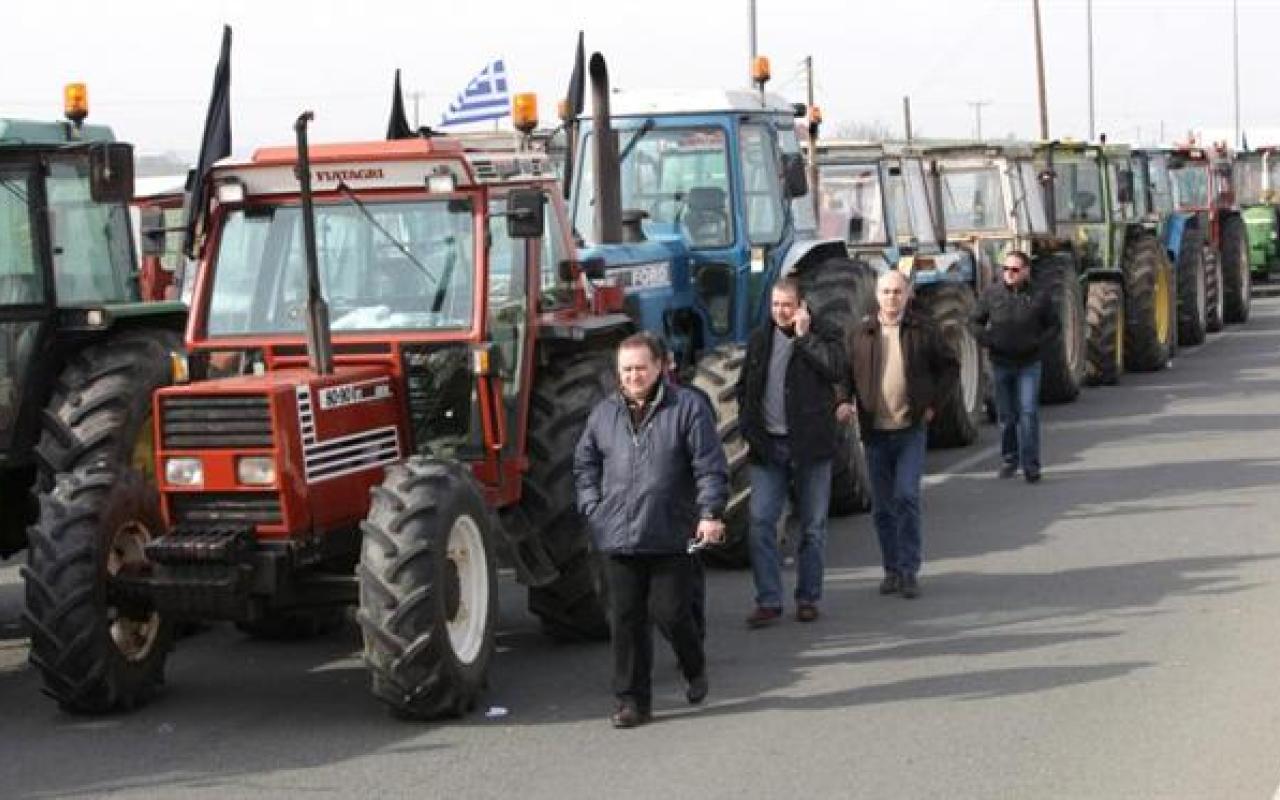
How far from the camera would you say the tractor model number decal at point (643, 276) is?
12.5 metres

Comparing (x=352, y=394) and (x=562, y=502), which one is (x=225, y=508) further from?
(x=562, y=502)

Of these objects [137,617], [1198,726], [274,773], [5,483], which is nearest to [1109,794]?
[1198,726]

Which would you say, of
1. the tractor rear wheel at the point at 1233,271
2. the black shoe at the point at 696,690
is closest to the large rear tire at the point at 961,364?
the black shoe at the point at 696,690

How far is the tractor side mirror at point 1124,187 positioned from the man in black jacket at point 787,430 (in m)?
14.7

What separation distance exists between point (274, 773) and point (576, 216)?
6968 mm

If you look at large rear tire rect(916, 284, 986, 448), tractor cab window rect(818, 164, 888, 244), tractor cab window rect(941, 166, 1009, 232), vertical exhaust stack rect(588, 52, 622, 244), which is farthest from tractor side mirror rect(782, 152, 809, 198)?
tractor cab window rect(941, 166, 1009, 232)

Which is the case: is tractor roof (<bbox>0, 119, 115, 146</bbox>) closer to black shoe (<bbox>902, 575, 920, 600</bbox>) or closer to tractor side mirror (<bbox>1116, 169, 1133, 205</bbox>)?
black shoe (<bbox>902, 575, 920, 600</bbox>)

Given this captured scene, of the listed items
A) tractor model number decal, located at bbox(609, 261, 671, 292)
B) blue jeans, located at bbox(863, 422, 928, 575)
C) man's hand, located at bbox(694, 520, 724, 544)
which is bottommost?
blue jeans, located at bbox(863, 422, 928, 575)

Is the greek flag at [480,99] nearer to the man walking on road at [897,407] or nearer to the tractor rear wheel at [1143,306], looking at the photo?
the tractor rear wheel at [1143,306]

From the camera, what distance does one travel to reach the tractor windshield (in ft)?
30.8

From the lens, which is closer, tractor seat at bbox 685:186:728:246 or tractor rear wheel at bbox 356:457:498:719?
tractor rear wheel at bbox 356:457:498:719

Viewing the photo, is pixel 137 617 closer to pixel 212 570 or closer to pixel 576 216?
pixel 212 570

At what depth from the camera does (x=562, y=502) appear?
9711mm

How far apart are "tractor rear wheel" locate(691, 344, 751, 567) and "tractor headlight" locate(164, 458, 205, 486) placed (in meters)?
3.65
